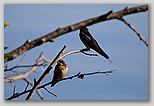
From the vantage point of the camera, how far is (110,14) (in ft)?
2.26

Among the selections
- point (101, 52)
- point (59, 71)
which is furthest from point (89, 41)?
point (59, 71)

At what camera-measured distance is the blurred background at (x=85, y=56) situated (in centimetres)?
200

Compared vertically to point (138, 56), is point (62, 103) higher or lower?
lower

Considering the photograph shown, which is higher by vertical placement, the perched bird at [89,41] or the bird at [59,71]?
the perched bird at [89,41]

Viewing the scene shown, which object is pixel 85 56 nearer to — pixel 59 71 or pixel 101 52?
pixel 101 52

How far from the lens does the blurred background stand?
2.00 meters

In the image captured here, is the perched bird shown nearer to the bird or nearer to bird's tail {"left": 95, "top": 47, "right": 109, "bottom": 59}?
bird's tail {"left": 95, "top": 47, "right": 109, "bottom": 59}

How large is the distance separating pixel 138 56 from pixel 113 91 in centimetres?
27

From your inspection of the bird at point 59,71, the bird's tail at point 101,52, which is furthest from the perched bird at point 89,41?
the bird at point 59,71

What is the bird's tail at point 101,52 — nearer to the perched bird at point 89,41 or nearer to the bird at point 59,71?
the perched bird at point 89,41

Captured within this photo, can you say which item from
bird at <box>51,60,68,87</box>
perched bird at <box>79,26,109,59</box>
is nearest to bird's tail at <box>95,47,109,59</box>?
perched bird at <box>79,26,109,59</box>
